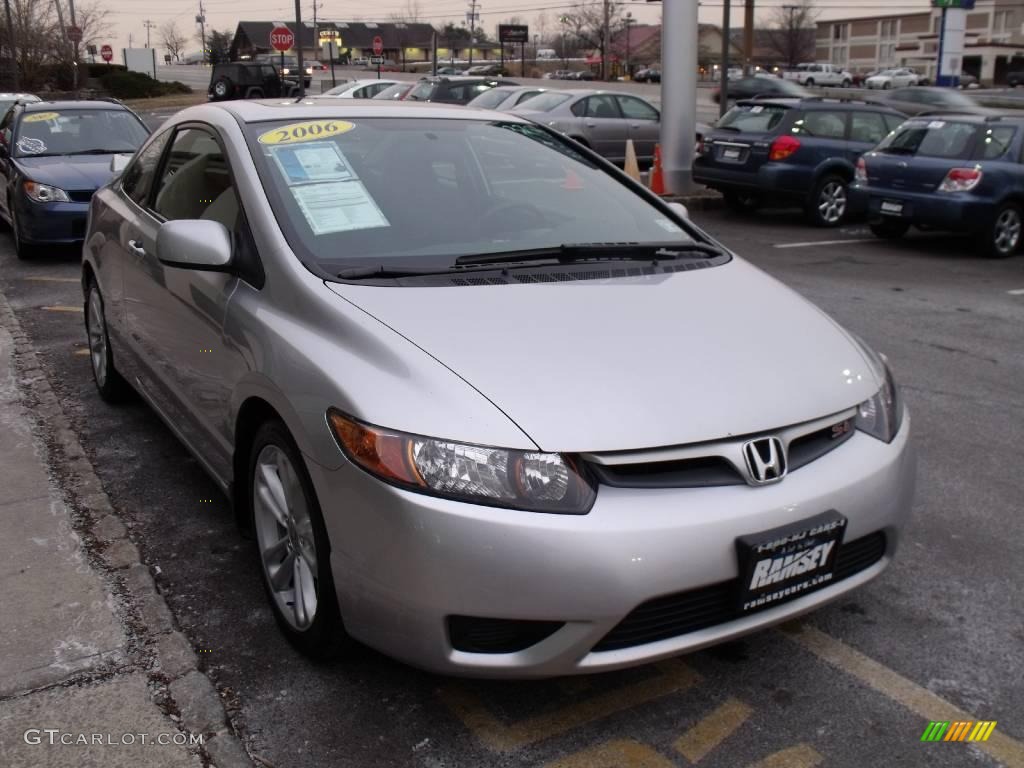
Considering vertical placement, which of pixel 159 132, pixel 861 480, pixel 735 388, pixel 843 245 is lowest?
pixel 843 245

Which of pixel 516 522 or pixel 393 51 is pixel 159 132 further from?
pixel 393 51

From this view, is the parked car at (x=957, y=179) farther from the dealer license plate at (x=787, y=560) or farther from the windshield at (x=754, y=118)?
the dealer license plate at (x=787, y=560)

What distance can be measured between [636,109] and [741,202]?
15.8 feet

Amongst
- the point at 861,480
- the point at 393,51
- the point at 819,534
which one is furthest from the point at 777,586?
the point at 393,51

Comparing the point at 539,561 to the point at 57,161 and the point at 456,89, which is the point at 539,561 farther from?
the point at 456,89

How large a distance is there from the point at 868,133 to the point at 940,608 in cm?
1182

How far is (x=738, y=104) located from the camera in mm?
14094

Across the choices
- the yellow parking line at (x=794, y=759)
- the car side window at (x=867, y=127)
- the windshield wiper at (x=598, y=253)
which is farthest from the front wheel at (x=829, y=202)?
the yellow parking line at (x=794, y=759)

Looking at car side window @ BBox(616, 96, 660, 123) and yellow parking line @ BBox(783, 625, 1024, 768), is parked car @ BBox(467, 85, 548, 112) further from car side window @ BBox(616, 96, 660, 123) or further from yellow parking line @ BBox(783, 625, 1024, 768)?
yellow parking line @ BBox(783, 625, 1024, 768)

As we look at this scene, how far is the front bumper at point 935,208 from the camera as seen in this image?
10.9m

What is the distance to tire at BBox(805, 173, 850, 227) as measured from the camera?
13391mm

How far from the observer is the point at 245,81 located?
39.0m

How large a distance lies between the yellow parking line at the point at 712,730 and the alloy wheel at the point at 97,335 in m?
3.84

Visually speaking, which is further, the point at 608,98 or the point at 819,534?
the point at 608,98
